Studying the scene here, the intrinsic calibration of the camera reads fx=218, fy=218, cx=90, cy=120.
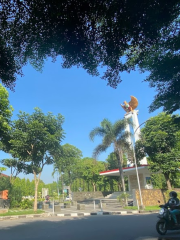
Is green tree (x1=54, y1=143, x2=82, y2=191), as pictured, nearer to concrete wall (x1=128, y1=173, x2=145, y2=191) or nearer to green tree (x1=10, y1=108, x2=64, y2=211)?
concrete wall (x1=128, y1=173, x2=145, y2=191)

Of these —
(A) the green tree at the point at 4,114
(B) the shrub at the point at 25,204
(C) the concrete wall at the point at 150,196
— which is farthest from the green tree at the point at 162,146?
(A) the green tree at the point at 4,114

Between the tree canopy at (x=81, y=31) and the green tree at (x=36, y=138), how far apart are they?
1402 centimetres

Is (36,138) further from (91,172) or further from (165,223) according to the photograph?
(91,172)

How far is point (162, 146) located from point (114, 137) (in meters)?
4.84

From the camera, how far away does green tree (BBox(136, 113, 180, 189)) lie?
69.7 feet

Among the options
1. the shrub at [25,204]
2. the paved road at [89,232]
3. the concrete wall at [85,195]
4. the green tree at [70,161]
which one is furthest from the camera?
the green tree at [70,161]

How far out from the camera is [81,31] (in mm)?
4344

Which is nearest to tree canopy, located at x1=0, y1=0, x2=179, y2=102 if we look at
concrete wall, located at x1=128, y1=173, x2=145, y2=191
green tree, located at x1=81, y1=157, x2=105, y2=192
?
concrete wall, located at x1=128, y1=173, x2=145, y2=191

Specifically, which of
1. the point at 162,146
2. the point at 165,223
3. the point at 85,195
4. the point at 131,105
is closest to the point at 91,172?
the point at 85,195

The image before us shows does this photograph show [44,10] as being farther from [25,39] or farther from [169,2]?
[169,2]

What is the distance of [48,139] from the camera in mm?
18406

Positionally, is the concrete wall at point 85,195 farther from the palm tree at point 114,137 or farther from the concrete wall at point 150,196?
the concrete wall at point 150,196

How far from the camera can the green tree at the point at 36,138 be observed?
727 inches

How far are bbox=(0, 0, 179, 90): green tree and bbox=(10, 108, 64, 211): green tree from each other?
14025mm
